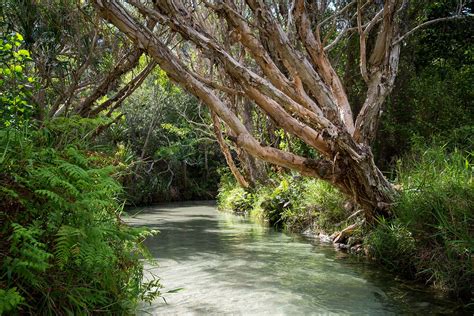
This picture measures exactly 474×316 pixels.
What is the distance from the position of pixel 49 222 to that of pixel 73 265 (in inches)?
12.5

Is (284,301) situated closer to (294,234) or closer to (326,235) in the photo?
(326,235)

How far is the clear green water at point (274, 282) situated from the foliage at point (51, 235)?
4.62 ft

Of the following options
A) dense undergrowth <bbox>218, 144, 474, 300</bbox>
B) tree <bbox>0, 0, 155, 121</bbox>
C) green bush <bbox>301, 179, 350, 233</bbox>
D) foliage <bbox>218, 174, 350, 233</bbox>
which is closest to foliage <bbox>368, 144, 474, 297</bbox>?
dense undergrowth <bbox>218, 144, 474, 300</bbox>

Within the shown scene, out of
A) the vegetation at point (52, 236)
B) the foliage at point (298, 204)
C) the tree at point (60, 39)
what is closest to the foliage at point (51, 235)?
the vegetation at point (52, 236)

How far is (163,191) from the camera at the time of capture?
22.8 meters

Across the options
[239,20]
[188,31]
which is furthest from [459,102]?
[188,31]

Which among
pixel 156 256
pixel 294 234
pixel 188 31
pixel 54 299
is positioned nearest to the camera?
pixel 54 299

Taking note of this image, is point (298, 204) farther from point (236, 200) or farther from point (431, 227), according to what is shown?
→ point (236, 200)

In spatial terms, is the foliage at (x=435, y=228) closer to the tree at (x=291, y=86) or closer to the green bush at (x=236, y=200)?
the tree at (x=291, y=86)

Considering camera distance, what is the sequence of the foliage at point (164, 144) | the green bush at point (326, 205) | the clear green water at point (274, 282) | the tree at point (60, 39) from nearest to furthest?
the clear green water at point (274, 282) → the tree at point (60, 39) → the green bush at point (326, 205) → the foliage at point (164, 144)

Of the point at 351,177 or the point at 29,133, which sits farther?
the point at 351,177

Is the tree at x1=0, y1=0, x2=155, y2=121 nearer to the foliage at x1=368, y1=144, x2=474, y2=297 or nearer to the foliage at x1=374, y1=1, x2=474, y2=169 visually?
the foliage at x1=368, y1=144, x2=474, y2=297

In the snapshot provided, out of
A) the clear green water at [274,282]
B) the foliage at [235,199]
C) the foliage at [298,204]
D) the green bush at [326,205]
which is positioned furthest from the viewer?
the foliage at [235,199]

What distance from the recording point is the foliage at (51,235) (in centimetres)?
249
